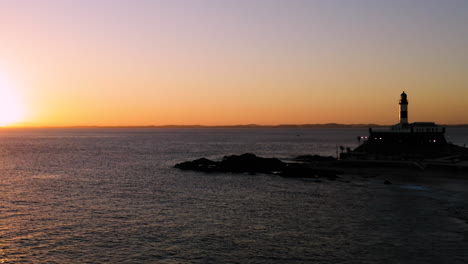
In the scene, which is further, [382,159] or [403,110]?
[403,110]

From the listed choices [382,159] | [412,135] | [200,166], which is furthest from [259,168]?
[412,135]

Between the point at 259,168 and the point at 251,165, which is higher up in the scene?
the point at 251,165

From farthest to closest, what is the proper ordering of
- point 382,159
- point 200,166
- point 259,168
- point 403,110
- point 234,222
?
1. point 403,110
2. point 382,159
3. point 200,166
4. point 259,168
5. point 234,222

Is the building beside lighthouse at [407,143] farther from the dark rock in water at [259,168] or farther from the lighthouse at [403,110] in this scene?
the dark rock in water at [259,168]

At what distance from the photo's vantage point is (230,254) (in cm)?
2466

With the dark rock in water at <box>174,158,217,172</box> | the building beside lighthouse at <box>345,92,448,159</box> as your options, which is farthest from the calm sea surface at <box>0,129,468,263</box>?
the building beside lighthouse at <box>345,92,448,159</box>

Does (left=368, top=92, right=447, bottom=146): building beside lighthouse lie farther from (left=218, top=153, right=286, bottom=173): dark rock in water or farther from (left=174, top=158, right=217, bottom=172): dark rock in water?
(left=174, top=158, right=217, bottom=172): dark rock in water

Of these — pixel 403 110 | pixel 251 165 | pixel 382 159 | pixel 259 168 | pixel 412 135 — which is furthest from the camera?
pixel 403 110

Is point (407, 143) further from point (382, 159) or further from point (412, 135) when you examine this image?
point (382, 159)

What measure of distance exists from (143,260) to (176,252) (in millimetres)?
2280

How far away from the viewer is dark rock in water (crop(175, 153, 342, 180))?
61688 millimetres

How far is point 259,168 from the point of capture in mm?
69312

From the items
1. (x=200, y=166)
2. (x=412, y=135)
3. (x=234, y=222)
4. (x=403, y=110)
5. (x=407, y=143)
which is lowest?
(x=234, y=222)

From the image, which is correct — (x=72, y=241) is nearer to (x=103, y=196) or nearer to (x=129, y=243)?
(x=129, y=243)
